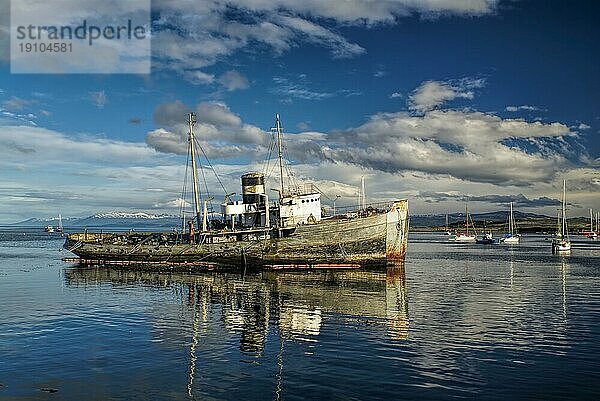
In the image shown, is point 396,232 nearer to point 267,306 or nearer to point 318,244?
point 318,244

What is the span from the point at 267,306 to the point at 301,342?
937 centimetres

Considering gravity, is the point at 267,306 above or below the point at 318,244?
below

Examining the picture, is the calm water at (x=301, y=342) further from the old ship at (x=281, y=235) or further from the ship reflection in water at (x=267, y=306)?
the old ship at (x=281, y=235)

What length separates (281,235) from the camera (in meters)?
50.9

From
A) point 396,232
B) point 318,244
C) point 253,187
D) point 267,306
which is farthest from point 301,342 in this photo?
point 253,187

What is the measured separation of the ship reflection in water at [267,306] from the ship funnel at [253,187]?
30.1 ft

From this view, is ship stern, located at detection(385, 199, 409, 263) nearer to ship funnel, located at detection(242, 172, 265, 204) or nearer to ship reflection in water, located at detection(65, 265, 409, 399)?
ship reflection in water, located at detection(65, 265, 409, 399)

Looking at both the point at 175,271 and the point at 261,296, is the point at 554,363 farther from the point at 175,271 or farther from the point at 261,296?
the point at 175,271

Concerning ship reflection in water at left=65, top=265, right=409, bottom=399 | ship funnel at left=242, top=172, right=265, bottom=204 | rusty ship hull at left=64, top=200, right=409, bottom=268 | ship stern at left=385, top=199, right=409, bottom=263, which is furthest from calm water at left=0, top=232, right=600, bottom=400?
ship funnel at left=242, top=172, right=265, bottom=204

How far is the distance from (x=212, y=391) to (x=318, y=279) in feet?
96.1

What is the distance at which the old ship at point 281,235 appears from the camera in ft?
163

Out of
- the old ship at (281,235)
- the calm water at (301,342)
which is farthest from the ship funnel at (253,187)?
the calm water at (301,342)

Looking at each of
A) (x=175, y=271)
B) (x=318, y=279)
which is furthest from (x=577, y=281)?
(x=175, y=271)

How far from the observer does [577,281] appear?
42.3 meters
